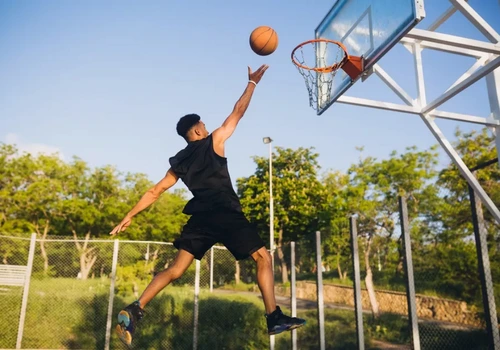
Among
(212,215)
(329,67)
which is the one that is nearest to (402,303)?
(329,67)

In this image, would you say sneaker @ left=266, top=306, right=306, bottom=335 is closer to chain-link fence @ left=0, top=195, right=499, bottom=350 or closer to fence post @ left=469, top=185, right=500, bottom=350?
fence post @ left=469, top=185, right=500, bottom=350

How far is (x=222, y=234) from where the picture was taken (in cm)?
362

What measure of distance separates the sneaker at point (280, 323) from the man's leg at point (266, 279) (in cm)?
6

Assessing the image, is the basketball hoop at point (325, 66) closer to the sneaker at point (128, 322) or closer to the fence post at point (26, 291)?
the sneaker at point (128, 322)

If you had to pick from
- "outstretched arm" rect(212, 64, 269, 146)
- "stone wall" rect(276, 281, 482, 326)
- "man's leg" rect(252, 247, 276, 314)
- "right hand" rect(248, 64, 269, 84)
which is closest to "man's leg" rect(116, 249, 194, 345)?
"man's leg" rect(252, 247, 276, 314)

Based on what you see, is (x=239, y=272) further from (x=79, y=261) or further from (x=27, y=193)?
(x=27, y=193)

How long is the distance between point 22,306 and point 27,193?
19933mm

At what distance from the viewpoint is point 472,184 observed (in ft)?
19.2

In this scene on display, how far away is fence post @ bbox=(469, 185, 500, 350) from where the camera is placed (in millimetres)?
5762

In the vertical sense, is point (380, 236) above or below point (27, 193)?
below

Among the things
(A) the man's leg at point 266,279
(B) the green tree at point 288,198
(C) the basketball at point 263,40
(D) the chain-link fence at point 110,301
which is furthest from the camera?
(B) the green tree at point 288,198

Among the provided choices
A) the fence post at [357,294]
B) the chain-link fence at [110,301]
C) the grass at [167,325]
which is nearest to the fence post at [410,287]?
the fence post at [357,294]

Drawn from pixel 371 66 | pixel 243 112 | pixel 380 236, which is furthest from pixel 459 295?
pixel 243 112

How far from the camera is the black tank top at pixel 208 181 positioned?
3.62 meters
